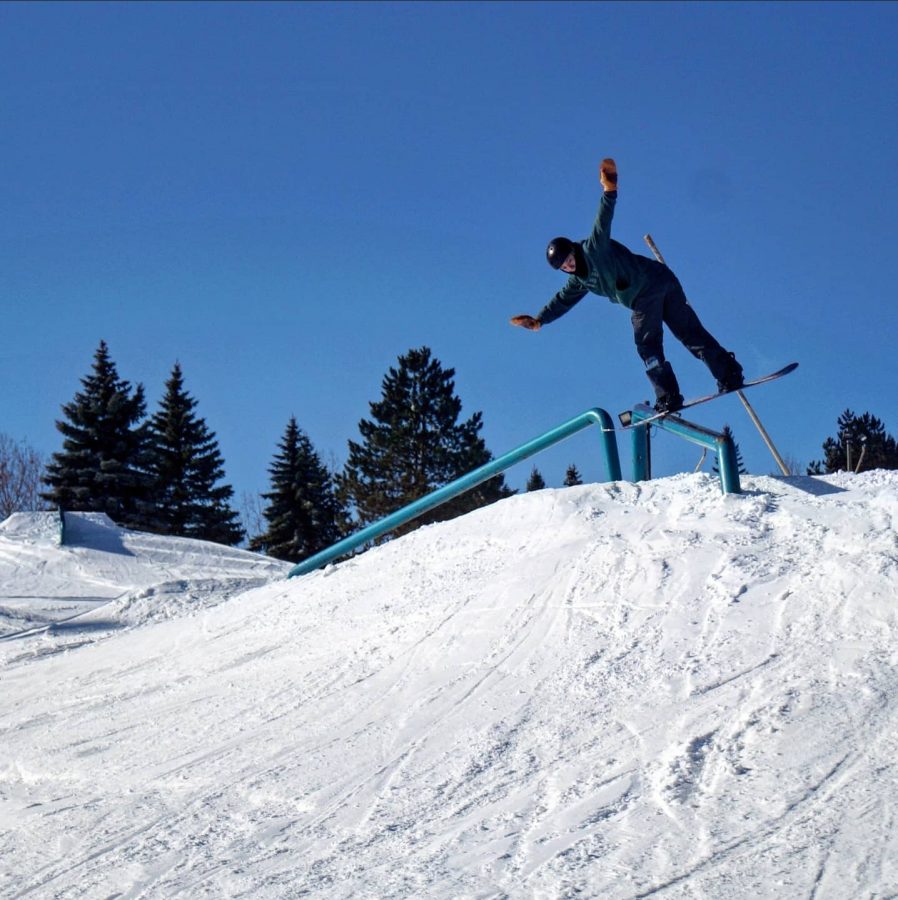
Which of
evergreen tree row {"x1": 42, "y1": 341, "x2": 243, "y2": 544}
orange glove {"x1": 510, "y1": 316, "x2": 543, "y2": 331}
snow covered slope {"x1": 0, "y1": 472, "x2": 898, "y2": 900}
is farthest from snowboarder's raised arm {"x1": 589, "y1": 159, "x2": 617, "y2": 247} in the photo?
evergreen tree row {"x1": 42, "y1": 341, "x2": 243, "y2": 544}

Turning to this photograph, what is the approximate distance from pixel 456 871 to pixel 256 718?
2201 millimetres

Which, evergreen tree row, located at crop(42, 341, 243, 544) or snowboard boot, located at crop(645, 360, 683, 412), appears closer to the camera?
snowboard boot, located at crop(645, 360, 683, 412)

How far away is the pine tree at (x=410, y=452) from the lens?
35031mm

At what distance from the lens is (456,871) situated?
10.00 feet

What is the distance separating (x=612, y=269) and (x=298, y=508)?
36.4m

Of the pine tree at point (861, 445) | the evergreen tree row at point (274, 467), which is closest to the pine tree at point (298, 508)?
the evergreen tree row at point (274, 467)

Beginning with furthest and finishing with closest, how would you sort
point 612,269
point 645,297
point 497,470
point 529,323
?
point 497,470
point 529,323
point 645,297
point 612,269

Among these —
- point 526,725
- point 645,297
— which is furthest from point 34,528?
point 526,725

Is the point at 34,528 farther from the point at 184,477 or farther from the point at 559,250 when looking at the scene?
the point at 184,477

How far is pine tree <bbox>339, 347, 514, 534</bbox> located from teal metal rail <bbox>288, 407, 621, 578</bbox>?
24213 mm

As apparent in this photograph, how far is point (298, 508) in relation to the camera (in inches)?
1678

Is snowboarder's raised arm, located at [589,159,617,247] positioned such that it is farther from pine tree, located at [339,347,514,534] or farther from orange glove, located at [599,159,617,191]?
pine tree, located at [339,347,514,534]

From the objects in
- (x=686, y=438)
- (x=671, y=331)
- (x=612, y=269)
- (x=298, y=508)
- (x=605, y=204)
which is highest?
(x=298, y=508)

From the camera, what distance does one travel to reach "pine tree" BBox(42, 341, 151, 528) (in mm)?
38312
